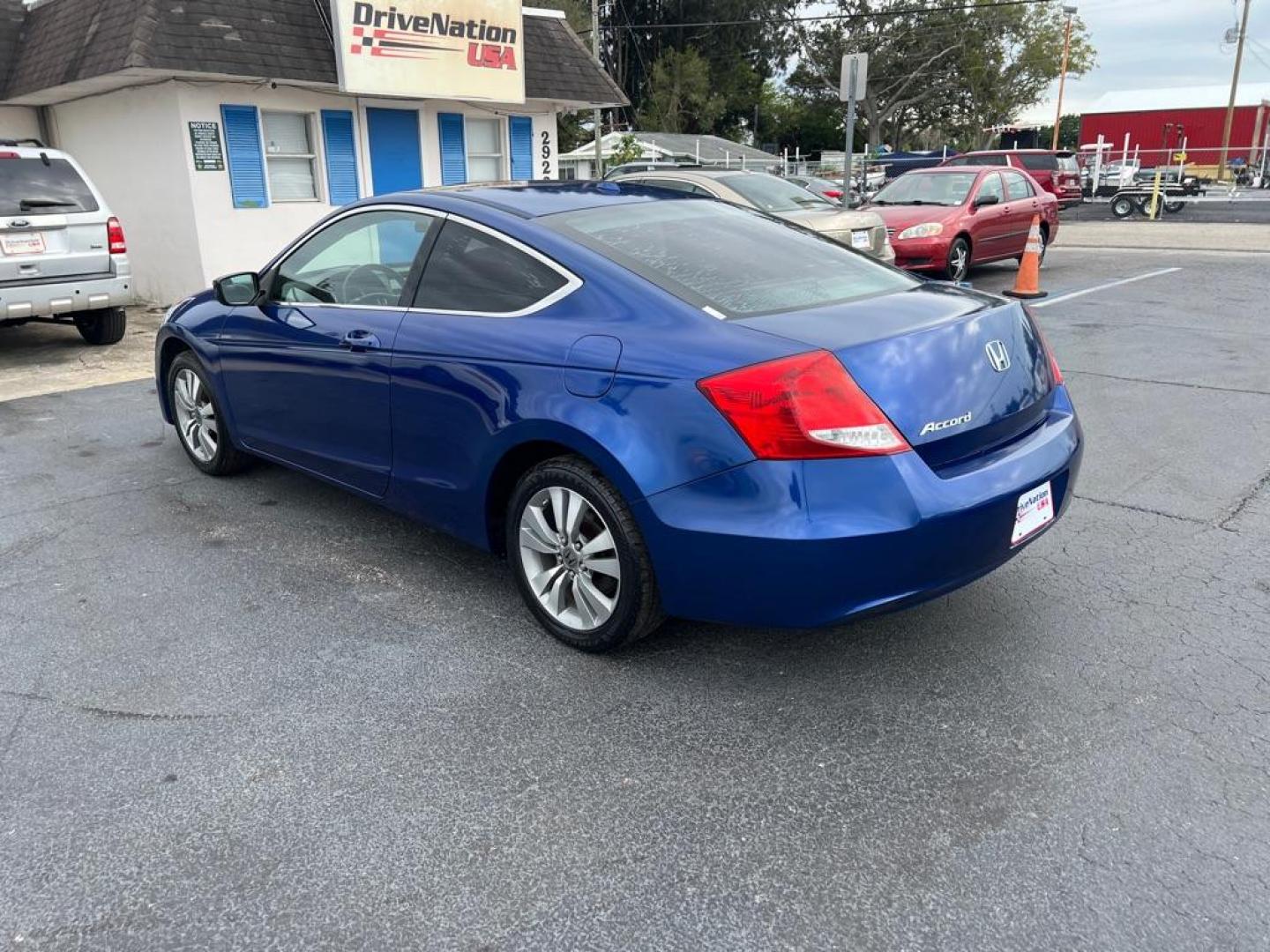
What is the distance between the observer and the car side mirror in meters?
4.66

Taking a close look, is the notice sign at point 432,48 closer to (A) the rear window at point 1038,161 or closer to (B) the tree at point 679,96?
(A) the rear window at point 1038,161

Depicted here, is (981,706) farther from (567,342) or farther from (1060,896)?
(567,342)

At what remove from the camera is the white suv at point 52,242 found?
26.7 ft

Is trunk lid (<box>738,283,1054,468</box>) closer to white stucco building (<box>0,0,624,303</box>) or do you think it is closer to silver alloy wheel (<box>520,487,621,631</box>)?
silver alloy wheel (<box>520,487,621,631</box>)

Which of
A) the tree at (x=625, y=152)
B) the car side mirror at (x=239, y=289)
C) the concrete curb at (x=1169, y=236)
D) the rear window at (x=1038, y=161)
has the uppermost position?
the tree at (x=625, y=152)

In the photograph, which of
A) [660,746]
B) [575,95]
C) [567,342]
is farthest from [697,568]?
[575,95]

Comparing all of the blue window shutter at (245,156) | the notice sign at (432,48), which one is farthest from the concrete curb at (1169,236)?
the blue window shutter at (245,156)

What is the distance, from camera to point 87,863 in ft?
7.88

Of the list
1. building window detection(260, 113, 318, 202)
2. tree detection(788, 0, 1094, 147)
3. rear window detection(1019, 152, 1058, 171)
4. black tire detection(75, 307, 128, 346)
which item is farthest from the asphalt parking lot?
tree detection(788, 0, 1094, 147)

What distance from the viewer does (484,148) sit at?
15188 millimetres

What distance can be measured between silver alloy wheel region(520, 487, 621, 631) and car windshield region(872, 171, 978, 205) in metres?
11.0

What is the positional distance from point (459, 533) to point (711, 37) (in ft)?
195

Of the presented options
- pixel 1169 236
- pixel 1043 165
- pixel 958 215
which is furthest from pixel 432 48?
pixel 1043 165

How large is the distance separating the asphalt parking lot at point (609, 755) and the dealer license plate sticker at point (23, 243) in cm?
466
